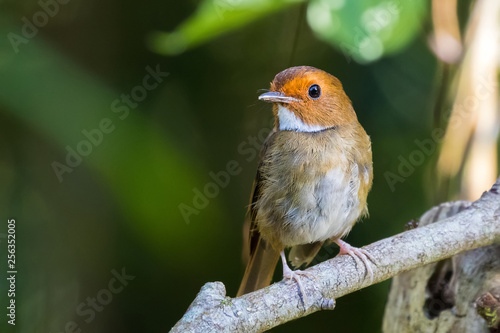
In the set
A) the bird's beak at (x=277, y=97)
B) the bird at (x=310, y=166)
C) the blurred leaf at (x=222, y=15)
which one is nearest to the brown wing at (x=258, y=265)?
the bird at (x=310, y=166)

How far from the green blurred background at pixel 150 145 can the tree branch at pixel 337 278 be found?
1.23 metres

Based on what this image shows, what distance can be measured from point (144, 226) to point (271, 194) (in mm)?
1186

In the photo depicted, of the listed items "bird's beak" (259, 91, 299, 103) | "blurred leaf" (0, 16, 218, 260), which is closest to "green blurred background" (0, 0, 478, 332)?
"blurred leaf" (0, 16, 218, 260)

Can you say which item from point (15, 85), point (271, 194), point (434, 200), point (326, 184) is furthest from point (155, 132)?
point (434, 200)

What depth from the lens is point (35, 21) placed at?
4.27 meters

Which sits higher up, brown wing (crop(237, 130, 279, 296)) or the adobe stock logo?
the adobe stock logo

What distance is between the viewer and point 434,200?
4273 mm

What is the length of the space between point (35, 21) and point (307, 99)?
2.16m

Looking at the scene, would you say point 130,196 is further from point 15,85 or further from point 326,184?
point 326,184

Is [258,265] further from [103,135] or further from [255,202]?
[103,135]

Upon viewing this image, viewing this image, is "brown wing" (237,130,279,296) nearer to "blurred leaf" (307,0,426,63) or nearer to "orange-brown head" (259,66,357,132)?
"orange-brown head" (259,66,357,132)

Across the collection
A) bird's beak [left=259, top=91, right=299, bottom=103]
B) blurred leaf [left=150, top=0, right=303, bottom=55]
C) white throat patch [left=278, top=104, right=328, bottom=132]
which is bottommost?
white throat patch [left=278, top=104, right=328, bottom=132]

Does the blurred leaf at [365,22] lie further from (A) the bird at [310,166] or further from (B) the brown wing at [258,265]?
(B) the brown wing at [258,265]

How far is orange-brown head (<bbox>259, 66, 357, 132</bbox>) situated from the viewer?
3320 mm
